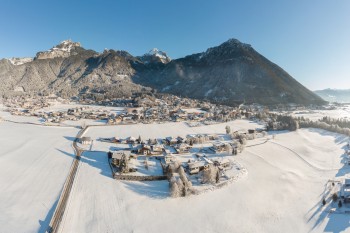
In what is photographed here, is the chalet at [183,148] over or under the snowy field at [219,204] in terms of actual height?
over

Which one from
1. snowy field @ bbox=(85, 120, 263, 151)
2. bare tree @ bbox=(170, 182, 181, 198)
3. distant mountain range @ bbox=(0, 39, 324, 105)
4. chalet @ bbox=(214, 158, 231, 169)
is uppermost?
distant mountain range @ bbox=(0, 39, 324, 105)

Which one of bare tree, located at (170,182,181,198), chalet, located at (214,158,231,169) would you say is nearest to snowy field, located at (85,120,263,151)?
chalet, located at (214,158,231,169)

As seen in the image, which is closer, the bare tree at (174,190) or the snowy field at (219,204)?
the snowy field at (219,204)

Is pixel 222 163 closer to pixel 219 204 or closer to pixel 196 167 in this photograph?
pixel 196 167

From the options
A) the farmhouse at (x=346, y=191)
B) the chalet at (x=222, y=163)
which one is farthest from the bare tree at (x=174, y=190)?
the farmhouse at (x=346, y=191)

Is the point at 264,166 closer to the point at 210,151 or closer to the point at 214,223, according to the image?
the point at 210,151

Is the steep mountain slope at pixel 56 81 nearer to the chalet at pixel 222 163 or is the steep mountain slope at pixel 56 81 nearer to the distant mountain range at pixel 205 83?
the distant mountain range at pixel 205 83

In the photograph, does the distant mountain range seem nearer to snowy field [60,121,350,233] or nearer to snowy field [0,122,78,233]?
snowy field [0,122,78,233]

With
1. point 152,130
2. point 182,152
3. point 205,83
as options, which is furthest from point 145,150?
point 205,83
